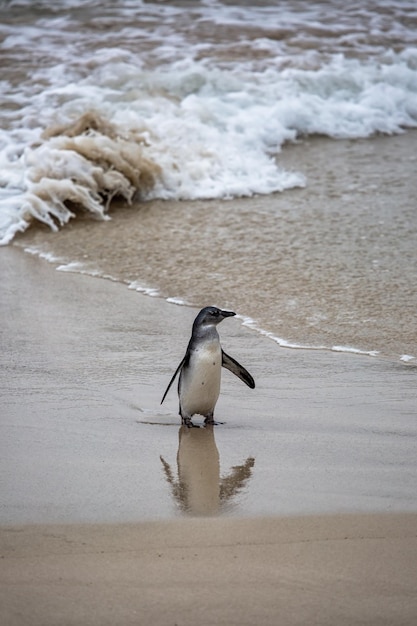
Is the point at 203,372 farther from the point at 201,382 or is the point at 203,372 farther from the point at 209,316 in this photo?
the point at 209,316

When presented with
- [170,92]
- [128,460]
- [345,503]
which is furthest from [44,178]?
[345,503]

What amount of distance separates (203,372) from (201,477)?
2.19 feet

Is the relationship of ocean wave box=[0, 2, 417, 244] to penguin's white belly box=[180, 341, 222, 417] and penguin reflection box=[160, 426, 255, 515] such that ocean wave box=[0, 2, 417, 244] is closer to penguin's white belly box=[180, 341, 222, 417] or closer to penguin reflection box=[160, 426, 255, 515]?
penguin's white belly box=[180, 341, 222, 417]

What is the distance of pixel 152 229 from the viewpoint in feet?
23.7

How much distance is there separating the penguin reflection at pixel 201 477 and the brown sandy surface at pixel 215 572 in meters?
0.17

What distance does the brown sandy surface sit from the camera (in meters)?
2.51

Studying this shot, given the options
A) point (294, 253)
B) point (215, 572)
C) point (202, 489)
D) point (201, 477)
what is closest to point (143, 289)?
point (294, 253)

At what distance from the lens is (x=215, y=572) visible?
268cm

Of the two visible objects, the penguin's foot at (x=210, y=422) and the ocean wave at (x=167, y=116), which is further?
the ocean wave at (x=167, y=116)

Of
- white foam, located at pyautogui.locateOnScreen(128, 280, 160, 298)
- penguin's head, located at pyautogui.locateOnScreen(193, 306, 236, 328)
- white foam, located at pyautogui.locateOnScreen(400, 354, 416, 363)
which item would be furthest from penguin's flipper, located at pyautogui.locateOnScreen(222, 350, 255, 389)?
white foam, located at pyautogui.locateOnScreen(128, 280, 160, 298)

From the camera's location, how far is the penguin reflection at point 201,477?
10.4 ft

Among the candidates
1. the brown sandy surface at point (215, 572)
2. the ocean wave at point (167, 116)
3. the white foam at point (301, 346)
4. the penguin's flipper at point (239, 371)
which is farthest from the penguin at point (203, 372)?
the ocean wave at point (167, 116)

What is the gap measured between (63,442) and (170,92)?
24.9 ft

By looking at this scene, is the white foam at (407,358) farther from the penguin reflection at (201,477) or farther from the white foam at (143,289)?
the white foam at (143,289)
